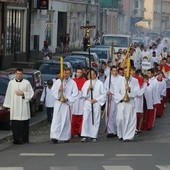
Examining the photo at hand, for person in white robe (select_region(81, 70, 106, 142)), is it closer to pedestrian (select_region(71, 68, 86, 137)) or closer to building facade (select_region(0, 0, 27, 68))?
pedestrian (select_region(71, 68, 86, 137))

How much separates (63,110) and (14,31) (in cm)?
2727

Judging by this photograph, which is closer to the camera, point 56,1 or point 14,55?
point 14,55

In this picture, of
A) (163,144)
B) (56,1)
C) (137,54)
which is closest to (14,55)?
(137,54)

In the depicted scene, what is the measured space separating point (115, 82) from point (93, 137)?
4.99 feet

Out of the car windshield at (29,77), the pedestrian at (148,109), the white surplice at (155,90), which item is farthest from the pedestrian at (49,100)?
the white surplice at (155,90)

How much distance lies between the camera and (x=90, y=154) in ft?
48.8

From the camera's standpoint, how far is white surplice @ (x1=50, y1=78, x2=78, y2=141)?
17.1 m

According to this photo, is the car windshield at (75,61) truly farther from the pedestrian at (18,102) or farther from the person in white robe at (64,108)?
the pedestrian at (18,102)

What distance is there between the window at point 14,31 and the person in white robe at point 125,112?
25009 millimetres

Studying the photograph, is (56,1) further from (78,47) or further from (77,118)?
(77,118)

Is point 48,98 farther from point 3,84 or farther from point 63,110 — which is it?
point 63,110

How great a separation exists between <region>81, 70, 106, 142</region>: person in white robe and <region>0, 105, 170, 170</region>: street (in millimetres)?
302

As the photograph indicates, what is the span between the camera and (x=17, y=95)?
16.6 meters

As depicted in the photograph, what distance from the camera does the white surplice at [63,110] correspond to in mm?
17109
